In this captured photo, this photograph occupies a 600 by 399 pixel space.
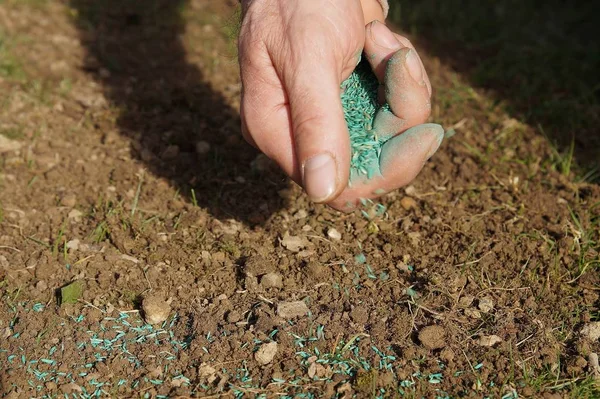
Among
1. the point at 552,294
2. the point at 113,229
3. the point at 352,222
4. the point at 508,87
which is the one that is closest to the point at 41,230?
the point at 113,229

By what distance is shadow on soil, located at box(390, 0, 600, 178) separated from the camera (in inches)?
112

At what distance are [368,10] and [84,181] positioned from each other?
1.04 meters

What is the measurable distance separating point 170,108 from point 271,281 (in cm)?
110

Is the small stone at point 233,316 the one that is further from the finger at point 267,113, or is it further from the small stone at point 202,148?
the small stone at point 202,148

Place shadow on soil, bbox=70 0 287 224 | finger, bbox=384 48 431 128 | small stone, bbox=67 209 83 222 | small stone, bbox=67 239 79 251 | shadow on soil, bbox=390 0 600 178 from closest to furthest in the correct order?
finger, bbox=384 48 431 128 → small stone, bbox=67 239 79 251 → small stone, bbox=67 209 83 222 → shadow on soil, bbox=70 0 287 224 → shadow on soil, bbox=390 0 600 178

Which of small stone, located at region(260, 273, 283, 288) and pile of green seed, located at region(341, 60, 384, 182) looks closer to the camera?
pile of green seed, located at region(341, 60, 384, 182)

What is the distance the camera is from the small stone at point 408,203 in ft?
7.61

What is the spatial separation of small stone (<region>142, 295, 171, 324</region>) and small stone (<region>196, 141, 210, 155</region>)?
2.55ft

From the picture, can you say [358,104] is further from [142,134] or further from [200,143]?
[142,134]

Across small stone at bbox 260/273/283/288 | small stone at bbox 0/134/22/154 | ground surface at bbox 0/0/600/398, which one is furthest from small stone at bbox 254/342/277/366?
small stone at bbox 0/134/22/154

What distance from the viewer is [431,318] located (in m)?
1.89

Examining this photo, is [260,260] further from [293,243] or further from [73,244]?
[73,244]

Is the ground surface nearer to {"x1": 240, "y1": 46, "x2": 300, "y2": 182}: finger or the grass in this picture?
the grass

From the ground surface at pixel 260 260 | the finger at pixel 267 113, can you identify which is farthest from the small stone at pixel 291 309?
the finger at pixel 267 113
